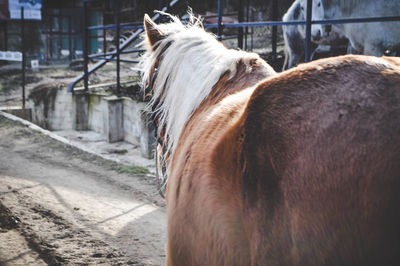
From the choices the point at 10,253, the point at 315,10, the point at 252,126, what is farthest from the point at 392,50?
the point at 10,253

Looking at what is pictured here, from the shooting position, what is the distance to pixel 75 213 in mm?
3506

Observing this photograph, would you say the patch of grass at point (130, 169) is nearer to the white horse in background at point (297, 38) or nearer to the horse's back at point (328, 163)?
the white horse in background at point (297, 38)

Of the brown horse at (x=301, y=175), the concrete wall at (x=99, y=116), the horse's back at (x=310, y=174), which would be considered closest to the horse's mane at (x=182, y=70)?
the brown horse at (x=301, y=175)

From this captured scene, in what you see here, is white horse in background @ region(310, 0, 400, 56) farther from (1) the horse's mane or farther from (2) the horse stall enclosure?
(1) the horse's mane

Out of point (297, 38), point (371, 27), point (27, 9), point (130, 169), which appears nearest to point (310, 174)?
point (371, 27)

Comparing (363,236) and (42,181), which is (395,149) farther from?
(42,181)

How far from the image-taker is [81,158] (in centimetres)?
527

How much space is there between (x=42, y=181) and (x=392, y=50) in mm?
4013

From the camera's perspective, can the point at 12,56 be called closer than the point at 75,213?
No

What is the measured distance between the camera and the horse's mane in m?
1.67

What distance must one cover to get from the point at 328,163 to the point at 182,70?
1019 millimetres

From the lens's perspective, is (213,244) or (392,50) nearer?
(213,244)

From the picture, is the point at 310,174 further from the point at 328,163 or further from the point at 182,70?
the point at 182,70

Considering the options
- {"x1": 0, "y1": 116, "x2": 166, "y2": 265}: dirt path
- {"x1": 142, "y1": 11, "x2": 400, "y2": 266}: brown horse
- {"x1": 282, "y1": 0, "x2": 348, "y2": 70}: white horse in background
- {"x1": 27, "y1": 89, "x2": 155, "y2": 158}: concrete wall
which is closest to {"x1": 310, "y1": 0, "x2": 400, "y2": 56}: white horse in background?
{"x1": 282, "y1": 0, "x2": 348, "y2": 70}: white horse in background
